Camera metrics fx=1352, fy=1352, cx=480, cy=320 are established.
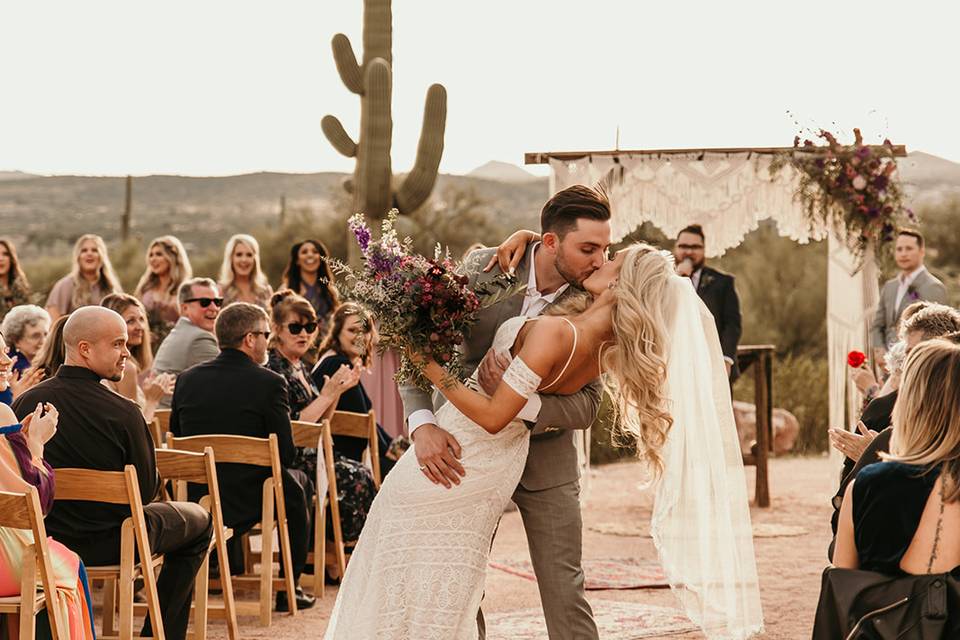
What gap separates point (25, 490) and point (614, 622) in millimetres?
3330

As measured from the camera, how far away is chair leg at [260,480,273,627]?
268 inches

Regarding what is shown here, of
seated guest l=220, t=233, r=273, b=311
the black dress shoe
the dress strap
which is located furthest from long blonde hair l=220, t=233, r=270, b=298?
the dress strap

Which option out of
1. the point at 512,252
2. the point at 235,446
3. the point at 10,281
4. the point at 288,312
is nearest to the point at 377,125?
the point at 10,281

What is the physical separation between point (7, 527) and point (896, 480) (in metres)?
3.05

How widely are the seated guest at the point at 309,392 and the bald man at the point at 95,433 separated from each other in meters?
2.14

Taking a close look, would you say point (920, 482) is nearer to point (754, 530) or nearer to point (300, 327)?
point (300, 327)

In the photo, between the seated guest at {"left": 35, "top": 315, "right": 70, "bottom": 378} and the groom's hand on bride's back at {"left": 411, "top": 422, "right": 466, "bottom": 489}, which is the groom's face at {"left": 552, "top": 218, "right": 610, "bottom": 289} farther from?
the seated guest at {"left": 35, "top": 315, "right": 70, "bottom": 378}

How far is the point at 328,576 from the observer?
8.02 metres

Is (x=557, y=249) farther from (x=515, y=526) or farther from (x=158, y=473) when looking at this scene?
(x=515, y=526)

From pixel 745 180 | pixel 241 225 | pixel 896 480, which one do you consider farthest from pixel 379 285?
pixel 241 225

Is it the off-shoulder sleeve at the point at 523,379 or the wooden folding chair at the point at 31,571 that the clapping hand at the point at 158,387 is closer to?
the wooden folding chair at the point at 31,571

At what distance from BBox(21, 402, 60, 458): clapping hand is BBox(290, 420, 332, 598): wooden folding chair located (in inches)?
88.4

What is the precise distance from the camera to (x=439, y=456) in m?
4.41

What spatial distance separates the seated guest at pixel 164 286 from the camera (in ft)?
33.4
